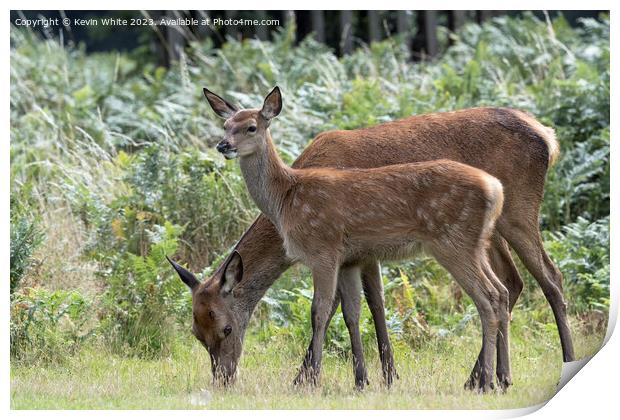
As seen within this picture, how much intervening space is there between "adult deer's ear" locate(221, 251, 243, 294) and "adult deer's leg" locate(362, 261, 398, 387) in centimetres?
105

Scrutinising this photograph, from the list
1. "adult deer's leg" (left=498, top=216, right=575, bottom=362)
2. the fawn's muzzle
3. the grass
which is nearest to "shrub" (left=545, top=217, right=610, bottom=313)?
the grass

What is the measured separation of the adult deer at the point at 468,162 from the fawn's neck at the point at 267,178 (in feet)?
1.50

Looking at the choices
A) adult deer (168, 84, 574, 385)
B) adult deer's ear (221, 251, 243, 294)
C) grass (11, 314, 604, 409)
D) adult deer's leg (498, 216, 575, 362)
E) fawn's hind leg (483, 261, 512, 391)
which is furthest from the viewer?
adult deer's leg (498, 216, 575, 362)

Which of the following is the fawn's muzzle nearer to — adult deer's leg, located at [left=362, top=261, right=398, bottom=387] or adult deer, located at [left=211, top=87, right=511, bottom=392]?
adult deer, located at [left=211, top=87, right=511, bottom=392]

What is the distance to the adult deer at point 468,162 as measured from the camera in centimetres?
941

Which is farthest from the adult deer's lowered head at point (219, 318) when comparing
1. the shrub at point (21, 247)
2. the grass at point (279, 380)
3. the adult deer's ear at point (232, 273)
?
the shrub at point (21, 247)

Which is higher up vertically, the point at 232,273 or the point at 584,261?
the point at 232,273

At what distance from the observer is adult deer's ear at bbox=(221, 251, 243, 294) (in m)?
8.94

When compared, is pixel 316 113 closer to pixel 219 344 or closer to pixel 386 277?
pixel 386 277

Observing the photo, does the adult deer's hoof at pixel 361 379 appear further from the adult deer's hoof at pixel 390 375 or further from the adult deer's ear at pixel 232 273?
the adult deer's ear at pixel 232 273

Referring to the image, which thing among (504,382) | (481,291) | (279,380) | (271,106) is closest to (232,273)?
(279,380)

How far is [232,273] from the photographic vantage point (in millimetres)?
9023

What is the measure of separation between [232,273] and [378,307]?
1350mm

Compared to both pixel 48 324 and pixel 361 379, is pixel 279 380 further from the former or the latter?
pixel 48 324
